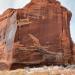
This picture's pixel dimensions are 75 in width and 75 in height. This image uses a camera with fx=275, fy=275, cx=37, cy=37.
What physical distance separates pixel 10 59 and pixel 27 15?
3.48ft

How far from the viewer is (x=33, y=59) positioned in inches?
228

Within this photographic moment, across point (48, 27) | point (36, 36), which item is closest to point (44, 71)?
point (36, 36)

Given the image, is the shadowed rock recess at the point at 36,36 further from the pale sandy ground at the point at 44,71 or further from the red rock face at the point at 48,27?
the pale sandy ground at the point at 44,71

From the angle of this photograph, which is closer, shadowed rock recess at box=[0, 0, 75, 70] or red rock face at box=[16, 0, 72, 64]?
shadowed rock recess at box=[0, 0, 75, 70]

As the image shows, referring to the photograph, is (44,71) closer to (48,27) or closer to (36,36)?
(36,36)

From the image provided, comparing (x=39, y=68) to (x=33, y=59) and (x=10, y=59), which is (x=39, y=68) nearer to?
(x=33, y=59)

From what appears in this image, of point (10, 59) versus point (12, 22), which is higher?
point (12, 22)

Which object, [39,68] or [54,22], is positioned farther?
[54,22]

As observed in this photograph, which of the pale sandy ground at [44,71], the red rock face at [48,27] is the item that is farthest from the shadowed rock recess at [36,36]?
the pale sandy ground at [44,71]

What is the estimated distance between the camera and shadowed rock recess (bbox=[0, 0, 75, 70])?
19.1 ft

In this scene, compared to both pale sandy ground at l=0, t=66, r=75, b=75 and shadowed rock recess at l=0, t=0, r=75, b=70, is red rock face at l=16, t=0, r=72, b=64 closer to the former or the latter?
shadowed rock recess at l=0, t=0, r=75, b=70

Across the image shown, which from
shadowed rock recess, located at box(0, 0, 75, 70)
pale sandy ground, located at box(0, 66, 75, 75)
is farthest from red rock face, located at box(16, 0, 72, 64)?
pale sandy ground, located at box(0, 66, 75, 75)

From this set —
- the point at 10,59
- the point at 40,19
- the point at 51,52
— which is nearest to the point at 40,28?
the point at 40,19

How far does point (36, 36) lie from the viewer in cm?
599
